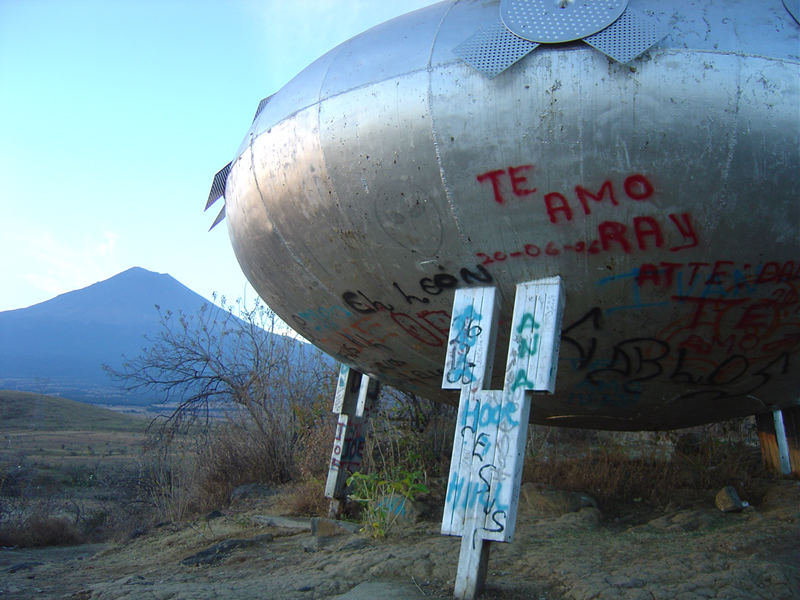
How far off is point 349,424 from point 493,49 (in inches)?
166

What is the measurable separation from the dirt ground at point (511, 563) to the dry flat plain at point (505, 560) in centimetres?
1

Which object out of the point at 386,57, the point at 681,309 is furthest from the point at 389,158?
the point at 681,309

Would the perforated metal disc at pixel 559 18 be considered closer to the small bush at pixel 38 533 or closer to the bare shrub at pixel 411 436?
the bare shrub at pixel 411 436

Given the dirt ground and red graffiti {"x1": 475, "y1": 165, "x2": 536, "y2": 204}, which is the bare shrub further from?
red graffiti {"x1": 475, "y1": 165, "x2": 536, "y2": 204}

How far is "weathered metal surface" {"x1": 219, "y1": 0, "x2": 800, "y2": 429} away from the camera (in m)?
3.07

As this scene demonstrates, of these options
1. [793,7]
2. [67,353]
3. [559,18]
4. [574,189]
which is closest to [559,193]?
[574,189]

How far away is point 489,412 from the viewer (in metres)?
3.42

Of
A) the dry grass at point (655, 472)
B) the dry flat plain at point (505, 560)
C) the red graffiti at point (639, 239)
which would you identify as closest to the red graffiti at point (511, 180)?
the red graffiti at point (639, 239)

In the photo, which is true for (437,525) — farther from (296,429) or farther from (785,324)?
(296,429)

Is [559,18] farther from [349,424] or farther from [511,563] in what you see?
[349,424]

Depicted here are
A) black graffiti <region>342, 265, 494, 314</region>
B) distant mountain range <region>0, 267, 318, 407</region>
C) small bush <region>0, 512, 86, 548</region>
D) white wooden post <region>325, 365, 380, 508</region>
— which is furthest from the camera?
distant mountain range <region>0, 267, 318, 407</region>

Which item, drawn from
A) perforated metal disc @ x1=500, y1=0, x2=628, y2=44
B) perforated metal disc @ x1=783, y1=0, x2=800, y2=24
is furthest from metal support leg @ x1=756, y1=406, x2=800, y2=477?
perforated metal disc @ x1=500, y1=0, x2=628, y2=44

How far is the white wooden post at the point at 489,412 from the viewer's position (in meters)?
3.24

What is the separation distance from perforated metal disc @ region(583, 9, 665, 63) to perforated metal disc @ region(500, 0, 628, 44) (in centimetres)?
4
